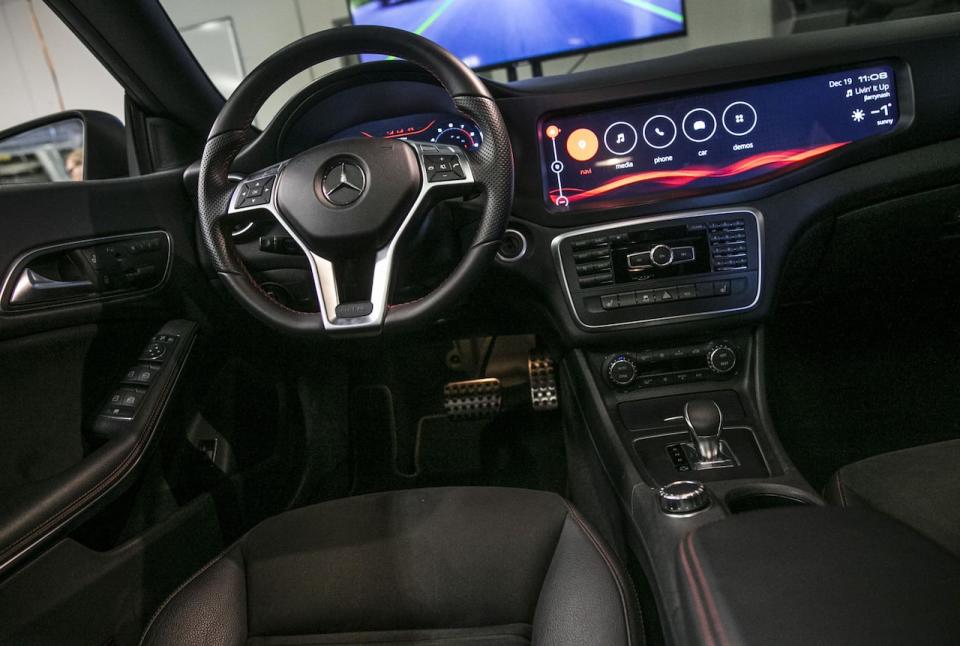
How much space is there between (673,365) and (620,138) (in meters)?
0.45

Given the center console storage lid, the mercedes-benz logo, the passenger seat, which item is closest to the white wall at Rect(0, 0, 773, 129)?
the mercedes-benz logo

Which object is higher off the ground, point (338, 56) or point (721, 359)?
point (338, 56)

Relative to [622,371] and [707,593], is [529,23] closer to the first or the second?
[622,371]

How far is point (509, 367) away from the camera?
5.94 feet

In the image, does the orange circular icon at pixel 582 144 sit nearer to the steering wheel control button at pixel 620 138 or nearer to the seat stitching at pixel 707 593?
the steering wheel control button at pixel 620 138

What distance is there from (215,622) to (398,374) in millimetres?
1040

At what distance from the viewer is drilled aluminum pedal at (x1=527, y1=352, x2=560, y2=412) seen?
165 centimetres

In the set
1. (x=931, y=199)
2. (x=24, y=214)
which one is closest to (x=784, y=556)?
(x=931, y=199)

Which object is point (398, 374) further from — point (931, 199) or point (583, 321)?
point (931, 199)

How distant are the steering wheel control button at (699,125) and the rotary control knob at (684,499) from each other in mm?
633

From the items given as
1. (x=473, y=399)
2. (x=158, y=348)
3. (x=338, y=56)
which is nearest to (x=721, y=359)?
(x=473, y=399)

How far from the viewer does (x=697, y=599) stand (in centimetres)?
62

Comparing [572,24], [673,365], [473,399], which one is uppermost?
[572,24]

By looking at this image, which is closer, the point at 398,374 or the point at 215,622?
the point at 215,622
